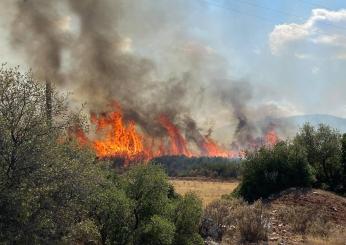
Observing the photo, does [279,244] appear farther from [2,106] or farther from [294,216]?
[2,106]

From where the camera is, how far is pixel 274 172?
32.6 meters

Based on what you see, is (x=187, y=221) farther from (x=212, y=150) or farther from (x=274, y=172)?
(x=212, y=150)

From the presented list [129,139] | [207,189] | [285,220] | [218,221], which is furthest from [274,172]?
[207,189]

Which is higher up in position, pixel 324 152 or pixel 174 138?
pixel 174 138

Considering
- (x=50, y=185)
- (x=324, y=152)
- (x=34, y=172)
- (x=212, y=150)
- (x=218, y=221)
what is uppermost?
(x=212, y=150)

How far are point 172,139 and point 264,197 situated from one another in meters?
35.0

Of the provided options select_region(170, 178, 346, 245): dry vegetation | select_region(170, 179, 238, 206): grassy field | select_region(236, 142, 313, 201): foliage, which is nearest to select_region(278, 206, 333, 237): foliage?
select_region(170, 178, 346, 245): dry vegetation

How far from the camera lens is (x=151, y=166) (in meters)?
19.2

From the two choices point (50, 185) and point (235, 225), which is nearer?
point (50, 185)

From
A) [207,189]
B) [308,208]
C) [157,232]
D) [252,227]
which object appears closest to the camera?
[157,232]

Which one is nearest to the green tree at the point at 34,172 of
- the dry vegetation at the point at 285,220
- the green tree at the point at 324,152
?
the dry vegetation at the point at 285,220

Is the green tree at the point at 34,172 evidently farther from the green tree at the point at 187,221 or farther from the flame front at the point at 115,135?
the flame front at the point at 115,135

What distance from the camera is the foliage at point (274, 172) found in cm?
3247

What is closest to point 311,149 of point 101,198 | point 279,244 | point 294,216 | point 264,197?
point 264,197
